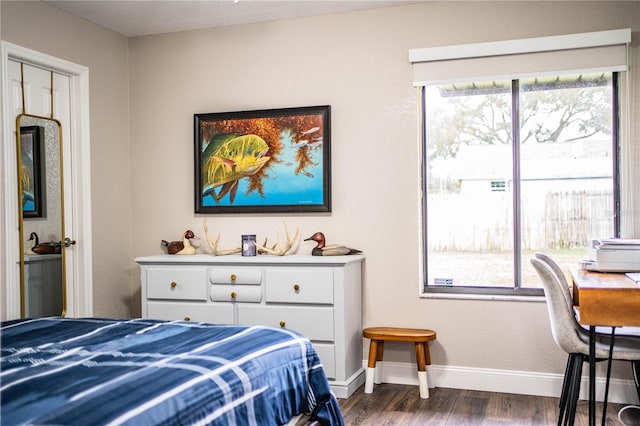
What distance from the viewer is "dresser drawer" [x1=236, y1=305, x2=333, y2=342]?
3795 mm

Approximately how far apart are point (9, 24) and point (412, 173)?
2659 millimetres

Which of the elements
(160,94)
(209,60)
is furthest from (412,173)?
(160,94)

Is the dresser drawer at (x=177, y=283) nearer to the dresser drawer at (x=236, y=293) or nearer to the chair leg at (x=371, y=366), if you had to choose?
the dresser drawer at (x=236, y=293)

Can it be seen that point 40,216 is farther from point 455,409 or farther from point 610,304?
point 610,304

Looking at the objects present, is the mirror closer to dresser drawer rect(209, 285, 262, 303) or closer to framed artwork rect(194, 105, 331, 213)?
framed artwork rect(194, 105, 331, 213)

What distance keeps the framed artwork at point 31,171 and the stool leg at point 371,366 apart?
2.29 m

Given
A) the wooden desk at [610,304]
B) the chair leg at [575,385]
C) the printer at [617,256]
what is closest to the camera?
the wooden desk at [610,304]

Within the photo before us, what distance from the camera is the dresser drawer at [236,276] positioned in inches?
155

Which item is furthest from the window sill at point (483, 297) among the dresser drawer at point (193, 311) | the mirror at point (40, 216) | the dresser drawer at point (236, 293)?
the mirror at point (40, 216)

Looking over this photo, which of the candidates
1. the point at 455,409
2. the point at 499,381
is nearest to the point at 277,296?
the point at 455,409

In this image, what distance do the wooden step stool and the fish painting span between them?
1407mm

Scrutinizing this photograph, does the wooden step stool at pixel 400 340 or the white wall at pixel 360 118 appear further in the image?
the white wall at pixel 360 118

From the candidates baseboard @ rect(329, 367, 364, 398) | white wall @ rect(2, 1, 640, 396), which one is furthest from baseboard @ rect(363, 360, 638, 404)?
baseboard @ rect(329, 367, 364, 398)

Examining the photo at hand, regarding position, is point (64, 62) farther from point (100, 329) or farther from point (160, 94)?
point (100, 329)
